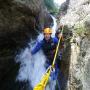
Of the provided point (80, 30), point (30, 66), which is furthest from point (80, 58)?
point (30, 66)

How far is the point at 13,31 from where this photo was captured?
834cm

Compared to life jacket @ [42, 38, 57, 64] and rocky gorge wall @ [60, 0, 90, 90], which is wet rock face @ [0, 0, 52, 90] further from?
rocky gorge wall @ [60, 0, 90, 90]

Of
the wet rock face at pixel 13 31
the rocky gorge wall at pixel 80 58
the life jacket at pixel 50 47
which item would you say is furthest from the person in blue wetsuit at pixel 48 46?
the wet rock face at pixel 13 31

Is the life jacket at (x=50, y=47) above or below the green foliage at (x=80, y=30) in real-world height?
below

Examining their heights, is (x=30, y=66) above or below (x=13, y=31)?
below

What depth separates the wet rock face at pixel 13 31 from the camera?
309 inches

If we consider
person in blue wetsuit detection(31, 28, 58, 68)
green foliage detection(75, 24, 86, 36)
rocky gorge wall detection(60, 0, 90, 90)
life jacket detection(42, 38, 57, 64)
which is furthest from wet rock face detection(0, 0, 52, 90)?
green foliage detection(75, 24, 86, 36)

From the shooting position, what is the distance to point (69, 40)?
808 centimetres

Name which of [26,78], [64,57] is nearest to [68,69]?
[64,57]

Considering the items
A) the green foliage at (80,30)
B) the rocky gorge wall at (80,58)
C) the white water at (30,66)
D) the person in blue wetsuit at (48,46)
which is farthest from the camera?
the white water at (30,66)

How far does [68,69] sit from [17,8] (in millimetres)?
2788

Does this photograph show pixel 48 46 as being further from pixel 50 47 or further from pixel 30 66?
pixel 30 66

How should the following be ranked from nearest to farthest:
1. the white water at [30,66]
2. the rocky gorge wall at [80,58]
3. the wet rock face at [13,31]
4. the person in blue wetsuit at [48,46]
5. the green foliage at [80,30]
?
the rocky gorge wall at [80,58], the green foliage at [80,30], the person in blue wetsuit at [48,46], the wet rock face at [13,31], the white water at [30,66]

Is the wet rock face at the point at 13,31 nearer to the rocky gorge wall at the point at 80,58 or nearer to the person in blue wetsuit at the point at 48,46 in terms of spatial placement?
the person in blue wetsuit at the point at 48,46
